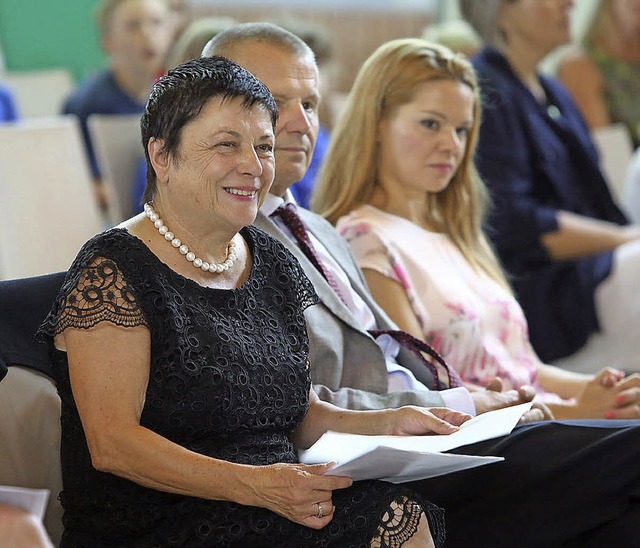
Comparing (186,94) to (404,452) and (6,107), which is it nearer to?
(404,452)

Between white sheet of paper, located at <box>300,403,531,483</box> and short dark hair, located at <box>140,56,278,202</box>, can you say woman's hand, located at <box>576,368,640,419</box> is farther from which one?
short dark hair, located at <box>140,56,278,202</box>

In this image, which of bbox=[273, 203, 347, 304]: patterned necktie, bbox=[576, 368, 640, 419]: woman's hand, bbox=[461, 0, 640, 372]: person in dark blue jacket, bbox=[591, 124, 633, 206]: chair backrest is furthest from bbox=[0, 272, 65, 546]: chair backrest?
bbox=[591, 124, 633, 206]: chair backrest

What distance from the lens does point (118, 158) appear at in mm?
3451

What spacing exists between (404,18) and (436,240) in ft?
16.1

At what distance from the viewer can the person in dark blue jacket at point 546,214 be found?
10.1 ft

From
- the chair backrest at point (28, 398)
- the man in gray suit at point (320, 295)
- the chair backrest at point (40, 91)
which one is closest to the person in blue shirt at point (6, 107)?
the chair backrest at point (40, 91)

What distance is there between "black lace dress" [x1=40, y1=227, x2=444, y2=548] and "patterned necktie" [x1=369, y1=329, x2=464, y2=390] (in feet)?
1.47

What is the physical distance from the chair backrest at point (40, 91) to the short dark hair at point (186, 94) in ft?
13.4

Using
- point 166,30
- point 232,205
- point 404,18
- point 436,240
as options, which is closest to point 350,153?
point 436,240

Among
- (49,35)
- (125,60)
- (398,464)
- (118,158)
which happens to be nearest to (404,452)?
(398,464)

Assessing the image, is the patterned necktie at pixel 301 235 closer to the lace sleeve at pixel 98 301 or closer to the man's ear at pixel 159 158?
the man's ear at pixel 159 158

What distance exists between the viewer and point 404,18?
22.6 feet

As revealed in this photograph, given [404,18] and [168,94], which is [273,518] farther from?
[404,18]

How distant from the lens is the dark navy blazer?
3.06 metres
